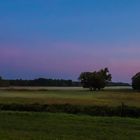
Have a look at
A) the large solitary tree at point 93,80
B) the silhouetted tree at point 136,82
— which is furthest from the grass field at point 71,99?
the large solitary tree at point 93,80

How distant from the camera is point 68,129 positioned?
83.7 ft

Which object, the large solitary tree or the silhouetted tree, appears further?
the large solitary tree

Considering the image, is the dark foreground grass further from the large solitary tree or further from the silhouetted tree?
the large solitary tree

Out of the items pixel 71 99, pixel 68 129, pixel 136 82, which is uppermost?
pixel 136 82

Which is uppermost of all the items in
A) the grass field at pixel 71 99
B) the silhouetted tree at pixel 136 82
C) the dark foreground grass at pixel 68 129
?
the silhouetted tree at pixel 136 82

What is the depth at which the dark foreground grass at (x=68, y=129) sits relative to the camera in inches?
862

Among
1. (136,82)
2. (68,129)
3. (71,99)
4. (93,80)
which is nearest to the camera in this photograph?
(68,129)

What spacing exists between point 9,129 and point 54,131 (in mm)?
2085

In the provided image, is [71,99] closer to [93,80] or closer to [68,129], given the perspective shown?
[68,129]

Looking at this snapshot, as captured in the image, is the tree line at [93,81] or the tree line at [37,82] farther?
the tree line at [37,82]

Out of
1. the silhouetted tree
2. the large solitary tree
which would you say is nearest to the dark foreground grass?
the silhouetted tree

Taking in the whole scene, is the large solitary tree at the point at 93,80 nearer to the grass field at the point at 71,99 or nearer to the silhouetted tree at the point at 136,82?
the silhouetted tree at the point at 136,82

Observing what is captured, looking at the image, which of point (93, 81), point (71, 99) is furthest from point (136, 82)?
point (71, 99)

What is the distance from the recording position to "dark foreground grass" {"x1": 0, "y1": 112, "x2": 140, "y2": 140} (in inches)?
862
